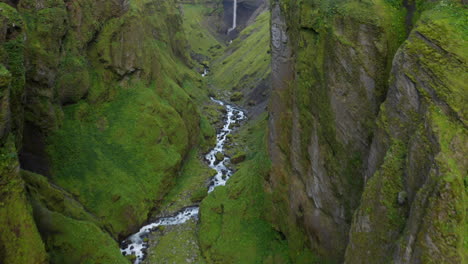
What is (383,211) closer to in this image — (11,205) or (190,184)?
(11,205)

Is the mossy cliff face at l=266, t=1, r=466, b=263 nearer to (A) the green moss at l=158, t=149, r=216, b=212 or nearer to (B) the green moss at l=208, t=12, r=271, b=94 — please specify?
(A) the green moss at l=158, t=149, r=216, b=212

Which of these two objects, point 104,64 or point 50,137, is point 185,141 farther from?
point 50,137

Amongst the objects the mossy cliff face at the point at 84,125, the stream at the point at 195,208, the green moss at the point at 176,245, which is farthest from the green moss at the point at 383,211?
the stream at the point at 195,208

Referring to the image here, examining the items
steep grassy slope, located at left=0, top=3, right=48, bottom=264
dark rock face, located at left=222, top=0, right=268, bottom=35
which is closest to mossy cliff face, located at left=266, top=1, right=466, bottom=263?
steep grassy slope, located at left=0, top=3, right=48, bottom=264

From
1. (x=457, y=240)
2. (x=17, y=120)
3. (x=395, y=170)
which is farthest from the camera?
(x=17, y=120)

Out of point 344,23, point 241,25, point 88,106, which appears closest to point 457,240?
point 344,23
